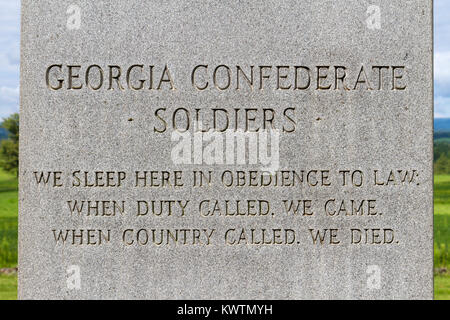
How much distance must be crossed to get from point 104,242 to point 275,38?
2.08 metres

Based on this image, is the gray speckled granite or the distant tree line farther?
the distant tree line

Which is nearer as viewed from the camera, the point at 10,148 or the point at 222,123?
the point at 222,123

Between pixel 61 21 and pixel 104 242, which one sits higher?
pixel 61 21

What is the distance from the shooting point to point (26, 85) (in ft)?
13.7

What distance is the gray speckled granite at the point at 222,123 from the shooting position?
4.15 metres

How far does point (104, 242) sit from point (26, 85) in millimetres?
1376

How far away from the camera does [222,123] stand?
4.16 m

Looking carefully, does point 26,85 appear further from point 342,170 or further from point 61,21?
point 342,170

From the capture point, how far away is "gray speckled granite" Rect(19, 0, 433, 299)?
4148 mm

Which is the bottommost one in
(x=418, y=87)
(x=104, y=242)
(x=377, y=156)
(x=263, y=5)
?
(x=104, y=242)

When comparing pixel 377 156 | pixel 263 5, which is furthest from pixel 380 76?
pixel 263 5

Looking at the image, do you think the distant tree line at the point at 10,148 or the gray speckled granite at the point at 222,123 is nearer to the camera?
the gray speckled granite at the point at 222,123
